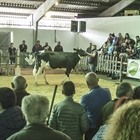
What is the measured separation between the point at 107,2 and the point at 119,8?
1.07m

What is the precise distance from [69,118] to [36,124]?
137 centimetres

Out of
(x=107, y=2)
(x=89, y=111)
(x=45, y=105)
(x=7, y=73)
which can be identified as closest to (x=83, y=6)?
(x=107, y=2)

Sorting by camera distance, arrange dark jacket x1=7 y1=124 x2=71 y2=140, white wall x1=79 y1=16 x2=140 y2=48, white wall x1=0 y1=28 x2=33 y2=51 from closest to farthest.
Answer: dark jacket x1=7 y1=124 x2=71 y2=140 → white wall x1=79 y1=16 x2=140 y2=48 → white wall x1=0 y1=28 x2=33 y2=51

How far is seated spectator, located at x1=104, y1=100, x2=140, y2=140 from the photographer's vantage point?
1.34 metres

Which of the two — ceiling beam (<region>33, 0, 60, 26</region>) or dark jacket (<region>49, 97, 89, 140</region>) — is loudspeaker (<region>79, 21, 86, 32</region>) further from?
dark jacket (<region>49, 97, 89, 140</region>)

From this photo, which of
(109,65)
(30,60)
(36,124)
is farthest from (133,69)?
(36,124)

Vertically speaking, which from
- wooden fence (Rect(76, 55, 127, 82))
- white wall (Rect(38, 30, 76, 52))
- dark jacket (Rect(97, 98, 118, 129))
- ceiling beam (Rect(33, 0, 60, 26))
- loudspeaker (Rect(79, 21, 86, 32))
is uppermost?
ceiling beam (Rect(33, 0, 60, 26))

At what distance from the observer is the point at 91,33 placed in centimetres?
2136

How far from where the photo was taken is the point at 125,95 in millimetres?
3504

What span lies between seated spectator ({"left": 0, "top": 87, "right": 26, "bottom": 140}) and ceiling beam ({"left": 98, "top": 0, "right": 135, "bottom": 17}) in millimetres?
17176

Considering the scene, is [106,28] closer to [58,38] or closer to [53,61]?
[58,38]

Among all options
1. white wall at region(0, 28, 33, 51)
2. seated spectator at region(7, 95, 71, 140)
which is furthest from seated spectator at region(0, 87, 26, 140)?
white wall at region(0, 28, 33, 51)

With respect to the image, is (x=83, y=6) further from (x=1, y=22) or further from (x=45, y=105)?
(x=45, y=105)

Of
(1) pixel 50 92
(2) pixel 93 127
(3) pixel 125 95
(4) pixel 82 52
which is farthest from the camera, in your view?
(4) pixel 82 52
